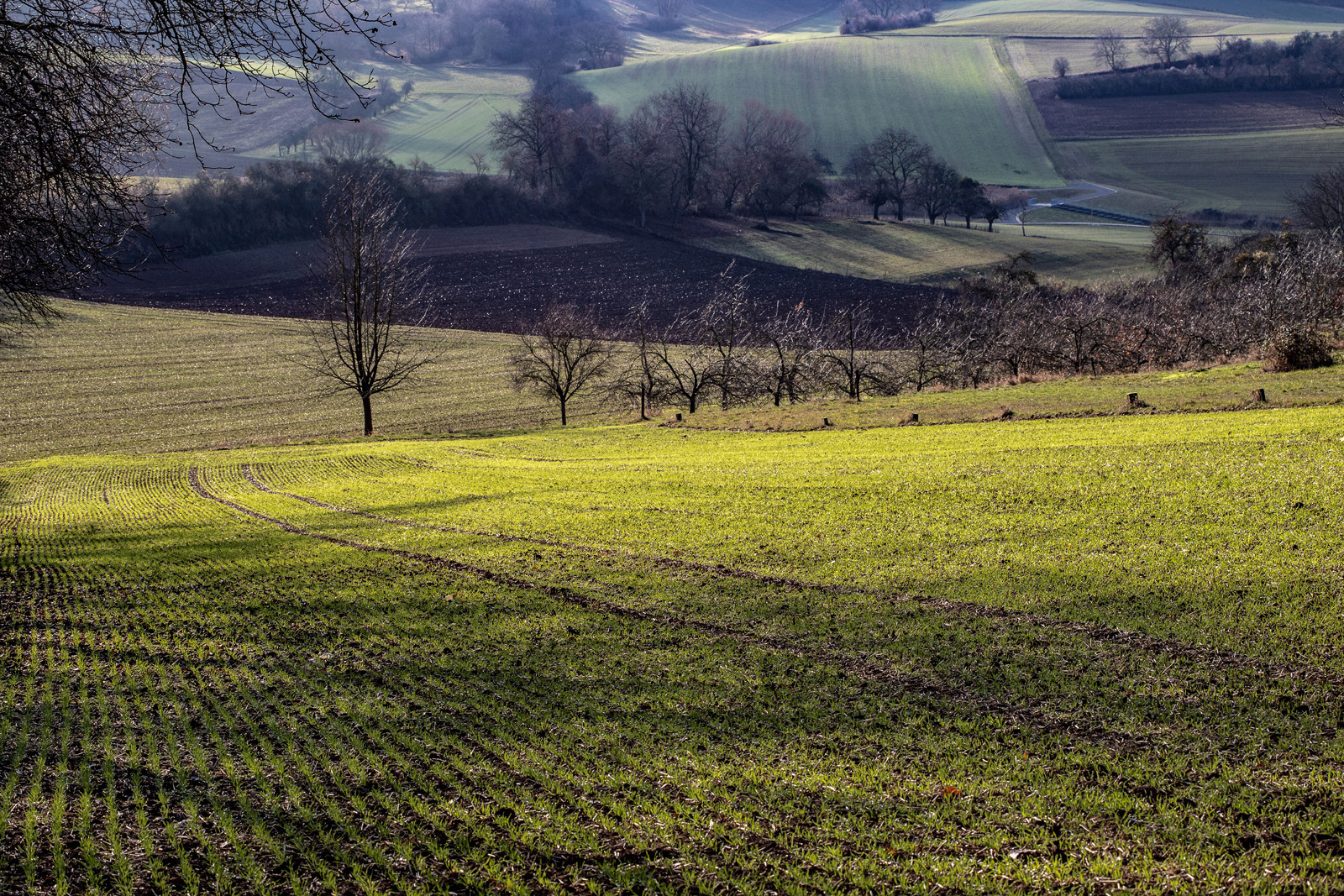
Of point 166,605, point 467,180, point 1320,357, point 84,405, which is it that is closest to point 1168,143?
point 467,180

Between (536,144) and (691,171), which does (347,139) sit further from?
(691,171)

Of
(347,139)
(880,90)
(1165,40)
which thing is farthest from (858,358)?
(1165,40)

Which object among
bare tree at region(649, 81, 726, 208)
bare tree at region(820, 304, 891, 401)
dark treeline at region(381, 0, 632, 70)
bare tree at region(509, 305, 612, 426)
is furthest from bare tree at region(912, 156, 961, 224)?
dark treeline at region(381, 0, 632, 70)

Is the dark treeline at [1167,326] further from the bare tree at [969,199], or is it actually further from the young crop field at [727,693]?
the bare tree at [969,199]

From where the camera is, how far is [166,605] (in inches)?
488

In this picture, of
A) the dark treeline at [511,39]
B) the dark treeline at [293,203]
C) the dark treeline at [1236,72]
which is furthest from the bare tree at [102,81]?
the dark treeline at [511,39]

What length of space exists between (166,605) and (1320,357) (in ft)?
97.9

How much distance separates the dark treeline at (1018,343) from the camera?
33906mm

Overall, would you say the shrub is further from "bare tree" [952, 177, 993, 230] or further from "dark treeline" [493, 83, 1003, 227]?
"bare tree" [952, 177, 993, 230]

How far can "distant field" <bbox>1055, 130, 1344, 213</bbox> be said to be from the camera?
98312 millimetres

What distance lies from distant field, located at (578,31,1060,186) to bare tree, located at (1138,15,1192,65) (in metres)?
23.0

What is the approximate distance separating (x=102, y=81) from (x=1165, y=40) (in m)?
172

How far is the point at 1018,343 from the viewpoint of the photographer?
42.1 m

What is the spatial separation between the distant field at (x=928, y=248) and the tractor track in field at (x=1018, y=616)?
2932 inches
